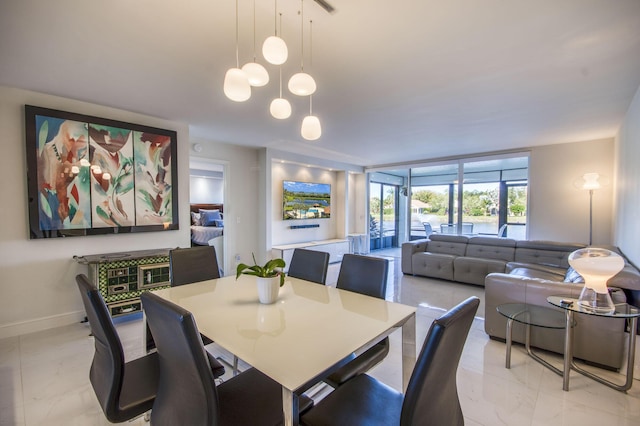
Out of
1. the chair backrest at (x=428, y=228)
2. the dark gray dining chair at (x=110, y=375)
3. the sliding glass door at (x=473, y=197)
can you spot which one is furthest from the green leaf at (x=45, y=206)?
the chair backrest at (x=428, y=228)

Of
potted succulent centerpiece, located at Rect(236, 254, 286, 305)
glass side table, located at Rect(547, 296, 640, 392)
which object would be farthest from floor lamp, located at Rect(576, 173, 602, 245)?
potted succulent centerpiece, located at Rect(236, 254, 286, 305)

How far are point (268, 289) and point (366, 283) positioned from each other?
2.46ft

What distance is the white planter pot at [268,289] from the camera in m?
1.73

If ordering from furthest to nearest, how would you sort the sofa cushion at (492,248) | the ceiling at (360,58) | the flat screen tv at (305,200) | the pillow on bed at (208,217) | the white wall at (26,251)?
the pillow on bed at (208,217), the flat screen tv at (305,200), the sofa cushion at (492,248), the white wall at (26,251), the ceiling at (360,58)

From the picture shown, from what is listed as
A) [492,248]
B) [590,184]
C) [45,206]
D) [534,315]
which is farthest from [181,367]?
[590,184]

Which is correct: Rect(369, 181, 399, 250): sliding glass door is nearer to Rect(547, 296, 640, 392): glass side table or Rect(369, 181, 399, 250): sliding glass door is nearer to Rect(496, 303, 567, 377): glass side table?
Rect(496, 303, 567, 377): glass side table

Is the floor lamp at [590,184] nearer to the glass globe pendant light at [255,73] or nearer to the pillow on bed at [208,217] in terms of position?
the glass globe pendant light at [255,73]

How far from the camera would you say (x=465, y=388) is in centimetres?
207

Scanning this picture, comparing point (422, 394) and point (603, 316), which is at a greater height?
point (422, 394)

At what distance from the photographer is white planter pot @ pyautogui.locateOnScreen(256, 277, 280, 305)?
5.66 ft

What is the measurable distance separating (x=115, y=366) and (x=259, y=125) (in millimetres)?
3389

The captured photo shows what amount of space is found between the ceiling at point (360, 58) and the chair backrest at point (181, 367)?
172 centimetres

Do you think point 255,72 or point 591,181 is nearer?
point 255,72

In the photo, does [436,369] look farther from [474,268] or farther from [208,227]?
[208,227]
